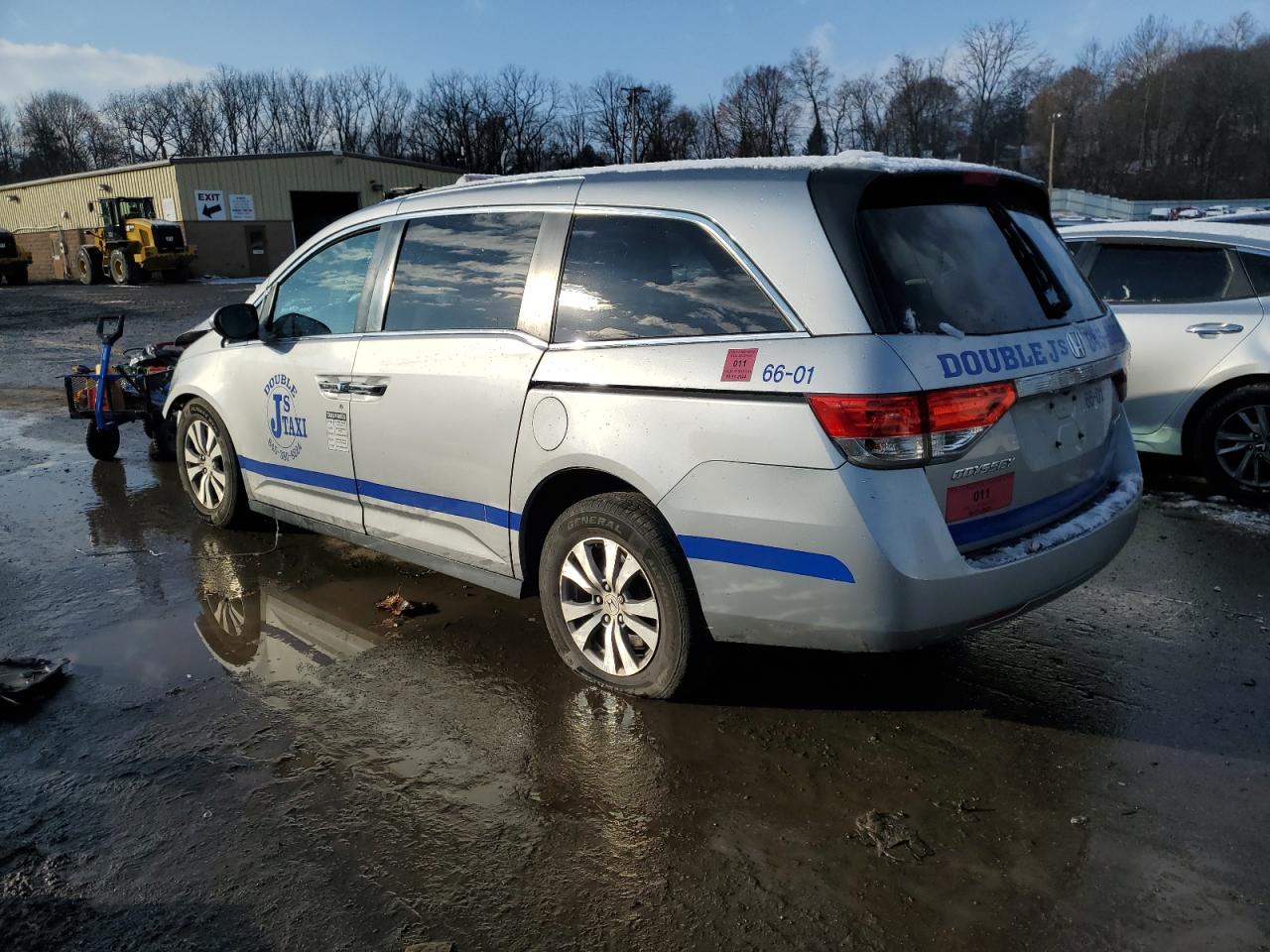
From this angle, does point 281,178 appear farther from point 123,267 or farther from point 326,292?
point 326,292

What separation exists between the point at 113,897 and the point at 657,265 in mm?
2504

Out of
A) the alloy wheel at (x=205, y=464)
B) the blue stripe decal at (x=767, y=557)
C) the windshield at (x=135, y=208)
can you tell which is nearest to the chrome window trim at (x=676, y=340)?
the blue stripe decal at (x=767, y=557)

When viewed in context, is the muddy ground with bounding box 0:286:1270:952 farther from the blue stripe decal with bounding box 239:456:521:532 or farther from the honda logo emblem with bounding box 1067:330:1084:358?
the honda logo emblem with bounding box 1067:330:1084:358

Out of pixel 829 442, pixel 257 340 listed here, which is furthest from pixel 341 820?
pixel 257 340

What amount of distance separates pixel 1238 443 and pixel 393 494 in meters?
5.11

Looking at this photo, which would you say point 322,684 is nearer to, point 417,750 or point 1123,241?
point 417,750

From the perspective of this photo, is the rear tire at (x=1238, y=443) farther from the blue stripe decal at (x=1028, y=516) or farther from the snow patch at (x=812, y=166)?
the snow patch at (x=812, y=166)

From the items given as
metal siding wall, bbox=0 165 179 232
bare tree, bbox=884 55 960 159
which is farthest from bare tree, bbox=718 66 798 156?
metal siding wall, bbox=0 165 179 232

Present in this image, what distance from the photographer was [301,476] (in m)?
4.82

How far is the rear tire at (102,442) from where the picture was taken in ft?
25.1

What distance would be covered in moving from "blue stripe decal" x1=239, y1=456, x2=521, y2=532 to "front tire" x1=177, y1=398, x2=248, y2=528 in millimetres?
178

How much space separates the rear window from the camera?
2.96m

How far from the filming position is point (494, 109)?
89.6m

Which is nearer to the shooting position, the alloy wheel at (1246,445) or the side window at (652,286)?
the side window at (652,286)
